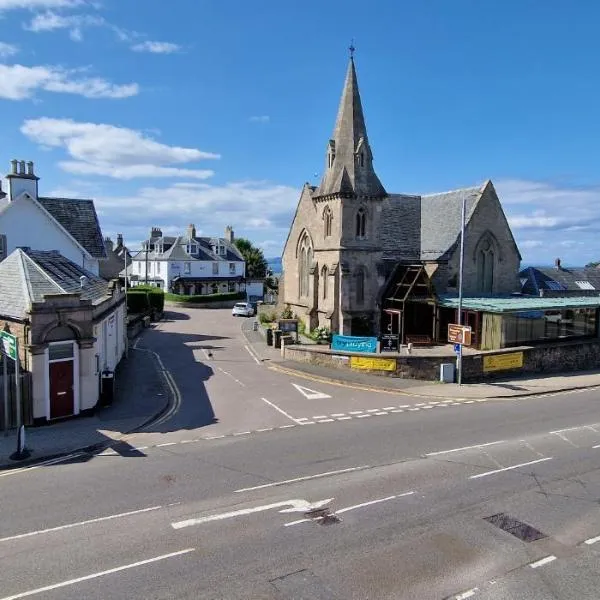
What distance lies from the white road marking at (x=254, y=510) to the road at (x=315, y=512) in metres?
0.04

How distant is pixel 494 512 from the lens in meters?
11.0

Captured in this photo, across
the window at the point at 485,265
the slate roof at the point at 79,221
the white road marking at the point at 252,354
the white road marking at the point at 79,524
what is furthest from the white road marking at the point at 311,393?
the window at the point at 485,265

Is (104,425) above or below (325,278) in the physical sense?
below

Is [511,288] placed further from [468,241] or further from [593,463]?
[593,463]

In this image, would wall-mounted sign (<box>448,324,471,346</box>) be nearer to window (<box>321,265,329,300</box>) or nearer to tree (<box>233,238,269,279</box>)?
window (<box>321,265,329,300</box>)

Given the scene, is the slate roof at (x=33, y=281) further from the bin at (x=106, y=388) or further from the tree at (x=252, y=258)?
the tree at (x=252, y=258)

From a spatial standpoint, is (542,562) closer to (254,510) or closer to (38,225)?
(254,510)

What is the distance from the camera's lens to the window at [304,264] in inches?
1577

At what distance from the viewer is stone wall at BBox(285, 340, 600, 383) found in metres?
26.7

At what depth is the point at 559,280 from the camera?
52.8m

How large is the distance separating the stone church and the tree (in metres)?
56.0

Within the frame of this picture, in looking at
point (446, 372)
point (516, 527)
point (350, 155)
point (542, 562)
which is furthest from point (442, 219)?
point (542, 562)

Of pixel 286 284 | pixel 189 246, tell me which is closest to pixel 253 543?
pixel 286 284

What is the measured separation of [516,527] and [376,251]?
26528mm
